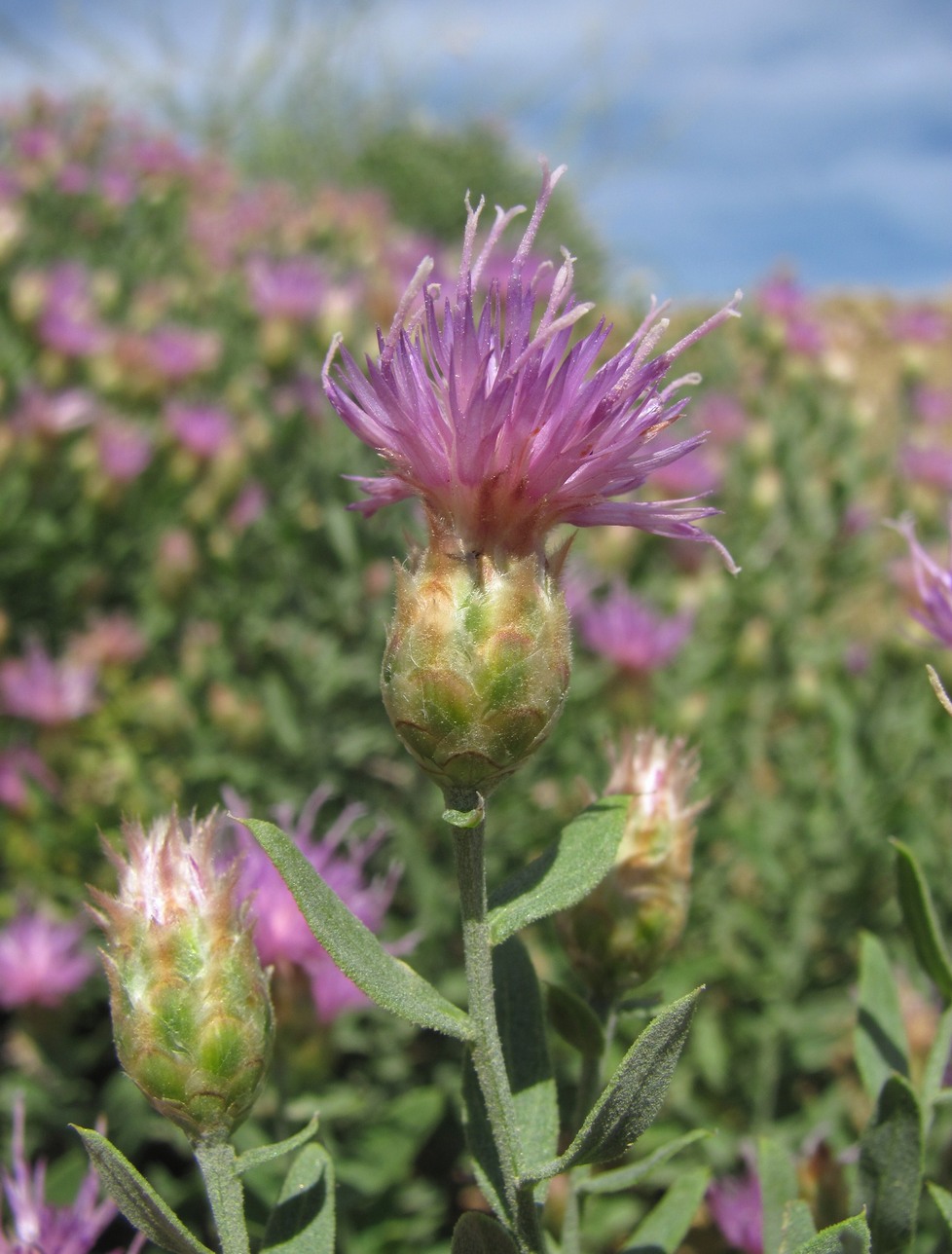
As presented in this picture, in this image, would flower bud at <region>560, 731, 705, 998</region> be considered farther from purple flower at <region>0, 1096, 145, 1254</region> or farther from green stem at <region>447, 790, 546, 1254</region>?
purple flower at <region>0, 1096, 145, 1254</region>

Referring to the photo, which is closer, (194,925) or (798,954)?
(194,925)

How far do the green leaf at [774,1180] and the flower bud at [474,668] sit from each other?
0.47 metres

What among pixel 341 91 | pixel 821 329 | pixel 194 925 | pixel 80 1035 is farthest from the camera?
pixel 341 91

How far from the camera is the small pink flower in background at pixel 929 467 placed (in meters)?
3.70

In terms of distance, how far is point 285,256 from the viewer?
4.80 m

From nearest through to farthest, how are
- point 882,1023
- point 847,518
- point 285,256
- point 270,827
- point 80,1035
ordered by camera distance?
point 270,827, point 882,1023, point 80,1035, point 847,518, point 285,256

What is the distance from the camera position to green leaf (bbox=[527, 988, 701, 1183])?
2.22ft

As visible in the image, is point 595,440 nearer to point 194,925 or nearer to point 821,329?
point 194,925

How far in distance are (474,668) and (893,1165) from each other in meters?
0.53

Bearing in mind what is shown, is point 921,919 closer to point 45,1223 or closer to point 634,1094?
point 634,1094

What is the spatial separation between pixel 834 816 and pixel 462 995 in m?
1.00

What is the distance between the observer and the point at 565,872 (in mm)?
787

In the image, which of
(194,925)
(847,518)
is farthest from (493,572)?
(847,518)

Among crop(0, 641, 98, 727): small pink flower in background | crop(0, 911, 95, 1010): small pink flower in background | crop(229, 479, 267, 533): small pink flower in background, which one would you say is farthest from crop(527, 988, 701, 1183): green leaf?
crop(229, 479, 267, 533): small pink flower in background
